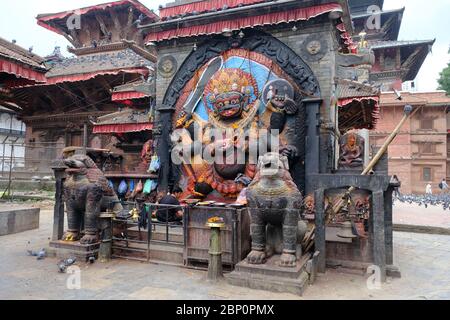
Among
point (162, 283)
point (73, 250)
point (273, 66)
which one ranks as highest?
point (273, 66)

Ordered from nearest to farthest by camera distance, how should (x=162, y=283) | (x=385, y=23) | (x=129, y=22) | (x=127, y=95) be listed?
1. (x=162, y=283)
2. (x=127, y=95)
3. (x=129, y=22)
4. (x=385, y=23)

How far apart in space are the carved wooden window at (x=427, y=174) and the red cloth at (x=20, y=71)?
96.7 feet

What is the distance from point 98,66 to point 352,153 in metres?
15.8

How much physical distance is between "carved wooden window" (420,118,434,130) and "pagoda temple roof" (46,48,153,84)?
2406 cm

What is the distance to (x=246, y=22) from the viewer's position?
31.0 feet

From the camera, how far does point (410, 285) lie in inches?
217

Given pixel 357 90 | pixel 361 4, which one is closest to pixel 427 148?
pixel 361 4

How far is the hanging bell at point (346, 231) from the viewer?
21.8 ft

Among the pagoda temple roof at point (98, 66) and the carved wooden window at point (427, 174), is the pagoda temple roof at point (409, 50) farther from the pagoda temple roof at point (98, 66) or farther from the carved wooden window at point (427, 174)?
the pagoda temple roof at point (98, 66)

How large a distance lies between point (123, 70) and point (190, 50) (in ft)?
26.8

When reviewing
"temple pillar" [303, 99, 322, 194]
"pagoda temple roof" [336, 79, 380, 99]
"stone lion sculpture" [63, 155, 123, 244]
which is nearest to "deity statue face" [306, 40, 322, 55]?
"temple pillar" [303, 99, 322, 194]

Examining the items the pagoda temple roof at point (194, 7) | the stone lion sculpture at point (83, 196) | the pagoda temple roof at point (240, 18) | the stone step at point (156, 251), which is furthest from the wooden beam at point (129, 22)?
the stone step at point (156, 251)

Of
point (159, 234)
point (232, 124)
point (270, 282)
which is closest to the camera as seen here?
point (270, 282)

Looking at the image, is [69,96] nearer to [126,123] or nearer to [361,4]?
[126,123]
